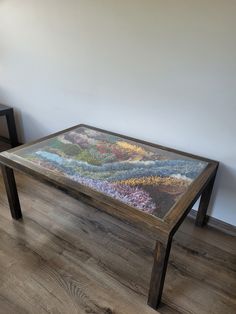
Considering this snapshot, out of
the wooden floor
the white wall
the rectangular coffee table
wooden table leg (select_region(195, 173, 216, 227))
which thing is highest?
the white wall

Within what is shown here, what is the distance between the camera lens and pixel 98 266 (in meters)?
1.33

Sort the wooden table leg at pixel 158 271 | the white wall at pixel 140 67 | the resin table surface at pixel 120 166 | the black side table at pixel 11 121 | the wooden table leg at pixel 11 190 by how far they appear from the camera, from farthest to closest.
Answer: the black side table at pixel 11 121, the wooden table leg at pixel 11 190, the white wall at pixel 140 67, the resin table surface at pixel 120 166, the wooden table leg at pixel 158 271

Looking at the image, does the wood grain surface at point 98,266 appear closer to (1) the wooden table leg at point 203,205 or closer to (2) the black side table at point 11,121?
(1) the wooden table leg at point 203,205

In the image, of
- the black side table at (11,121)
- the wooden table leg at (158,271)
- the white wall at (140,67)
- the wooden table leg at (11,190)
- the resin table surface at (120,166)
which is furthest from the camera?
the black side table at (11,121)

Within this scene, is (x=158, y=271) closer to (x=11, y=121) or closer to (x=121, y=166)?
(x=121, y=166)

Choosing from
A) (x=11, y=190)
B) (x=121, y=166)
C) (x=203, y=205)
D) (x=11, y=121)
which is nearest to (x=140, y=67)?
(x=121, y=166)

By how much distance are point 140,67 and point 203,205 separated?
102 cm

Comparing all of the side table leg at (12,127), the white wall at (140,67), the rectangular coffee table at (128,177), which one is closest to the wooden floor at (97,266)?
the rectangular coffee table at (128,177)

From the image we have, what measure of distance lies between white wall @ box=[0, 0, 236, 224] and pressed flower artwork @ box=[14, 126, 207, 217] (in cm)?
19

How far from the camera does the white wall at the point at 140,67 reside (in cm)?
131

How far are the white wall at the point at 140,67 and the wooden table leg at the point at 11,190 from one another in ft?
2.53

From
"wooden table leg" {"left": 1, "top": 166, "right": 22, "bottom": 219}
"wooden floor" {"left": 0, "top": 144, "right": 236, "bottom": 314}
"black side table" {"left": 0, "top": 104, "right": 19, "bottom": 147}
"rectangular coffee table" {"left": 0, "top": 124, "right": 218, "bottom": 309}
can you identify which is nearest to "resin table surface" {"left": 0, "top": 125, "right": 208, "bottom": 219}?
"rectangular coffee table" {"left": 0, "top": 124, "right": 218, "bottom": 309}

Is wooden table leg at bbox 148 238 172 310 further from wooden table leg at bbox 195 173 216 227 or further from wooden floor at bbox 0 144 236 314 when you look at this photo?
wooden table leg at bbox 195 173 216 227

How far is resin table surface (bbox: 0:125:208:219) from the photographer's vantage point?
111cm
